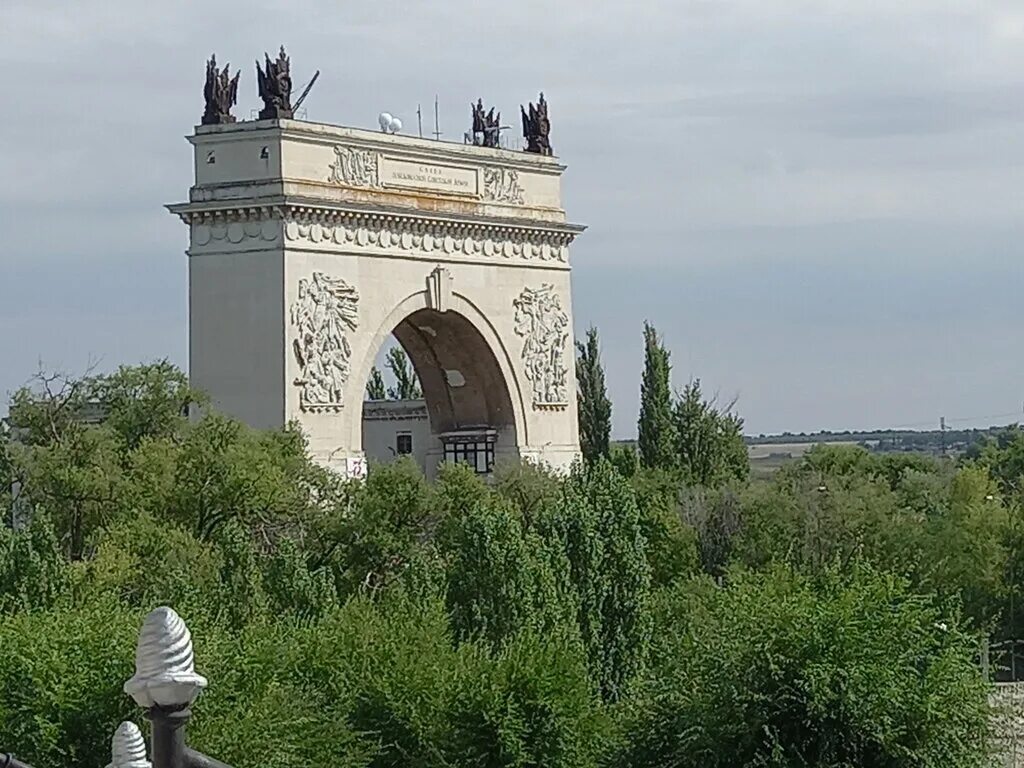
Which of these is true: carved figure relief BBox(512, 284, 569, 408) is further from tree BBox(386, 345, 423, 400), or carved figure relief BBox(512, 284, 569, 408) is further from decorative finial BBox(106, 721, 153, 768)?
decorative finial BBox(106, 721, 153, 768)

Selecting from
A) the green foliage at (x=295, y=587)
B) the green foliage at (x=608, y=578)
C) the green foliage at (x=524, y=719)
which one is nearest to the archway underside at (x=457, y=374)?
the green foliage at (x=608, y=578)

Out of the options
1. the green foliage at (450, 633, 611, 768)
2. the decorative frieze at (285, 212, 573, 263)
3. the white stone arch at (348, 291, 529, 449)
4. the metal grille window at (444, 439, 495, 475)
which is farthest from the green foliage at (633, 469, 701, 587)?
the green foliage at (450, 633, 611, 768)

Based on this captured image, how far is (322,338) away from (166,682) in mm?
43478

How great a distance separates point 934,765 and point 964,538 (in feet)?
87.8

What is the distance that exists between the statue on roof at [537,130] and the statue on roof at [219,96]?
11.7m

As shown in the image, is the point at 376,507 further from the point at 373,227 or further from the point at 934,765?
the point at 934,765

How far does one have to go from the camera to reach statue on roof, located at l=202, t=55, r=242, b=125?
1874 inches

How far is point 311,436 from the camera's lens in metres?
47.8

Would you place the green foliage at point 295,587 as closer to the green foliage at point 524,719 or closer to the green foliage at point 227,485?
the green foliage at point 227,485

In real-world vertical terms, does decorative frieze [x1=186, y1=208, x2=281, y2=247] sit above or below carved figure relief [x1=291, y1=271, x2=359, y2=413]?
above

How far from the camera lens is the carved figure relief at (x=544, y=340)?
55875 mm

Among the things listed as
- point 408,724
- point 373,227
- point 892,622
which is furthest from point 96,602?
point 373,227

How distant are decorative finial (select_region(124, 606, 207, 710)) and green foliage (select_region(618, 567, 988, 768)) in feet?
61.4

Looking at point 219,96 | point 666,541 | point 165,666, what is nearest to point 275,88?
point 219,96
